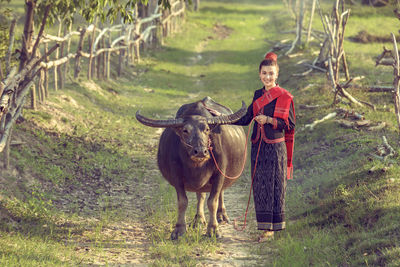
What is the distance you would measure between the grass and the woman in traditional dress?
48 centimetres

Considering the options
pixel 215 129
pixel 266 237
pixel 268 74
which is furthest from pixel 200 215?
pixel 268 74

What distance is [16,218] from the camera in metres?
7.78

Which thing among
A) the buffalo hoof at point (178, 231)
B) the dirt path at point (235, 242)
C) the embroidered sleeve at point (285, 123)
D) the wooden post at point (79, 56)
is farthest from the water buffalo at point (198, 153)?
the wooden post at point (79, 56)

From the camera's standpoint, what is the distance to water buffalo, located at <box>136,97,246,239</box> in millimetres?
7160

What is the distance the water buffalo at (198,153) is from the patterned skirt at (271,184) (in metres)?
0.71

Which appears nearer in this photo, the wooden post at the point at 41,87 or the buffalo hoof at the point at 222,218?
the buffalo hoof at the point at 222,218

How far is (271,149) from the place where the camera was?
708 cm

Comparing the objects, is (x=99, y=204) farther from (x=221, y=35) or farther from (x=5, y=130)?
(x=221, y=35)

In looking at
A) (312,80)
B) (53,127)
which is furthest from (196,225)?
(312,80)

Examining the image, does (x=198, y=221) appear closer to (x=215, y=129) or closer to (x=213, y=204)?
(x=213, y=204)

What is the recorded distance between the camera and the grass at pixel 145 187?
6809 millimetres

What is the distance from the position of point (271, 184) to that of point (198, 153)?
112 centimetres

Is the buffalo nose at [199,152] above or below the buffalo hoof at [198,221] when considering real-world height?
above

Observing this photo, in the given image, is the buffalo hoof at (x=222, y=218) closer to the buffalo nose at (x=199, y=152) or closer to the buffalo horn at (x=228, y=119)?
the buffalo horn at (x=228, y=119)
